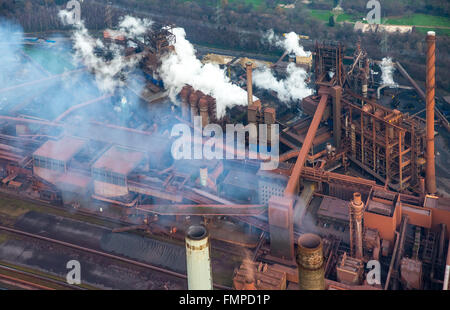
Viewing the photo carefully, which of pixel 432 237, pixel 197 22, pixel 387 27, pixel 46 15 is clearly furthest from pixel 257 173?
pixel 46 15

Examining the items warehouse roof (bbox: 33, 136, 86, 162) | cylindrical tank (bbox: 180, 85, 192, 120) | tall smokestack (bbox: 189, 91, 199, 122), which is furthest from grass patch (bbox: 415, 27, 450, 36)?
warehouse roof (bbox: 33, 136, 86, 162)

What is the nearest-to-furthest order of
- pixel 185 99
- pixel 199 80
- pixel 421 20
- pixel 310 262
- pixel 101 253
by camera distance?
pixel 310 262
pixel 101 253
pixel 185 99
pixel 199 80
pixel 421 20

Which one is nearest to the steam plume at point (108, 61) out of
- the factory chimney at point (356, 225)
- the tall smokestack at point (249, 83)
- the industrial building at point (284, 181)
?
the industrial building at point (284, 181)

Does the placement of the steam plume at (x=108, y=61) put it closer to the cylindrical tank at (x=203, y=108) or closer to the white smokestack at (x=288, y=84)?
the cylindrical tank at (x=203, y=108)

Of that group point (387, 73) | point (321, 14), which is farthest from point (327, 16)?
point (387, 73)

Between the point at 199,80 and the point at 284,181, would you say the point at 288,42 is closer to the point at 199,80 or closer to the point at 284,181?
the point at 199,80

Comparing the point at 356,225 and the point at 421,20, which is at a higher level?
the point at 421,20
